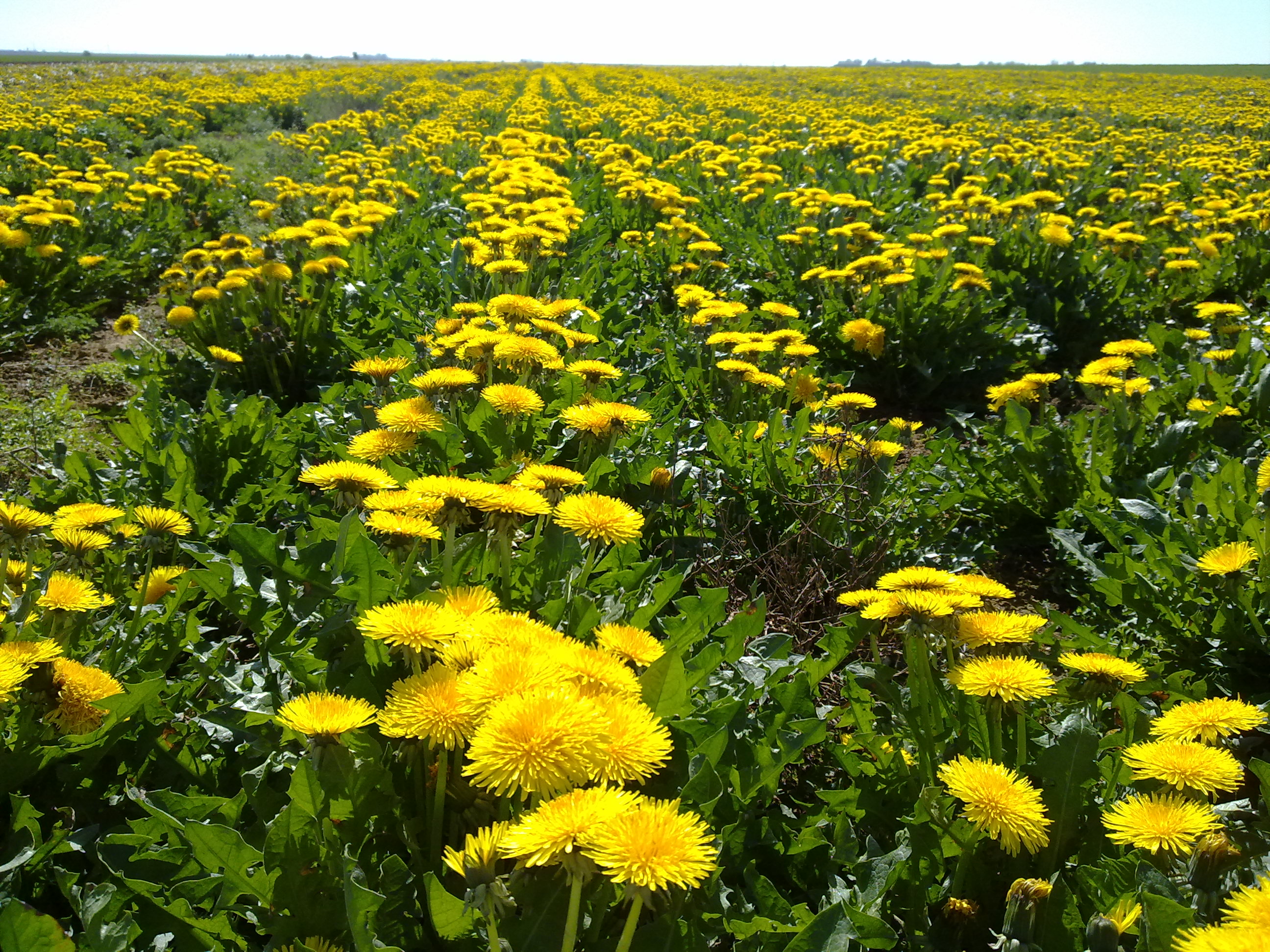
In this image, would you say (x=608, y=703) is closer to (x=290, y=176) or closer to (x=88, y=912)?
(x=88, y=912)

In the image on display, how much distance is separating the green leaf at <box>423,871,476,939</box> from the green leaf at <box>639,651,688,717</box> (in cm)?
53

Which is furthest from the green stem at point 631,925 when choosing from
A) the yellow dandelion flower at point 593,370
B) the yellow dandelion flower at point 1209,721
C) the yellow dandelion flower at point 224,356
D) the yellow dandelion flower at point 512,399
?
the yellow dandelion flower at point 224,356

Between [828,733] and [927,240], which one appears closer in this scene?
[828,733]

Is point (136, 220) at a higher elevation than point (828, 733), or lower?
higher

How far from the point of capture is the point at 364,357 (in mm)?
4855

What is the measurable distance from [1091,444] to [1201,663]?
53.6 inches

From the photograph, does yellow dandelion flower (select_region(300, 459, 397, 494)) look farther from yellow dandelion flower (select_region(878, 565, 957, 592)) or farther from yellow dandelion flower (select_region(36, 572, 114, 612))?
yellow dandelion flower (select_region(878, 565, 957, 592))

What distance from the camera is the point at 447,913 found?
1292mm

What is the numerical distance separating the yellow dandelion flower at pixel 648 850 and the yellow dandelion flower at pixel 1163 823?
81cm

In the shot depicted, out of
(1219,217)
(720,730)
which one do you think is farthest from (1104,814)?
(1219,217)

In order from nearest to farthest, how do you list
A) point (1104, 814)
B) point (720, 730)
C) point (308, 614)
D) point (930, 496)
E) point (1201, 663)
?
point (1104, 814) → point (720, 730) → point (308, 614) → point (1201, 663) → point (930, 496)

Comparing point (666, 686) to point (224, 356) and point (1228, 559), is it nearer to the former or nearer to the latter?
point (1228, 559)

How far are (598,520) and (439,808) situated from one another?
29.2 inches

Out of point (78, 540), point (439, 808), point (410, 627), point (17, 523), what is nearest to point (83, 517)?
point (78, 540)
